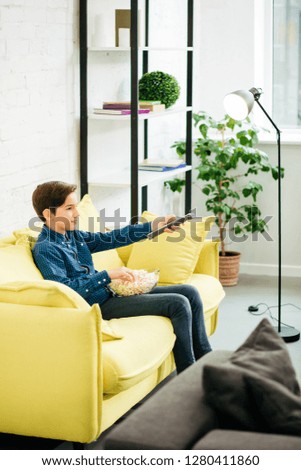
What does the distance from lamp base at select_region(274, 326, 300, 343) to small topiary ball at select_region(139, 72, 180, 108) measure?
1.48 meters

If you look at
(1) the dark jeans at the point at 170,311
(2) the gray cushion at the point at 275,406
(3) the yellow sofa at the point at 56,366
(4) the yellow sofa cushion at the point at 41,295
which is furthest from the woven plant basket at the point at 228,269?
(2) the gray cushion at the point at 275,406

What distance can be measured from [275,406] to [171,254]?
7.71ft

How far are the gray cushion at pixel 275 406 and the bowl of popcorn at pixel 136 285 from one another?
1.79m

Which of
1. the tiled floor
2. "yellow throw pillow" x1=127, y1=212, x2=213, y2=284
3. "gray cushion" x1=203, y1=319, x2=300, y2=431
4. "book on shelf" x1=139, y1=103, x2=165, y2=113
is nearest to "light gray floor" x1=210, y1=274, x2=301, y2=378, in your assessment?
the tiled floor

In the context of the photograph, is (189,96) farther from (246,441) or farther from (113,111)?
(246,441)

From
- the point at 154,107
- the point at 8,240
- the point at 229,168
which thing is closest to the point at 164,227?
the point at 8,240

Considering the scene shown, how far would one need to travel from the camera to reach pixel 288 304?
544 centimetres

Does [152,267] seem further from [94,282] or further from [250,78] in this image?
[250,78]

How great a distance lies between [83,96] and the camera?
470 cm

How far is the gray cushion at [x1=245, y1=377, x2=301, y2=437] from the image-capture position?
201 cm

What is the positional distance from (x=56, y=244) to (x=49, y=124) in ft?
3.14

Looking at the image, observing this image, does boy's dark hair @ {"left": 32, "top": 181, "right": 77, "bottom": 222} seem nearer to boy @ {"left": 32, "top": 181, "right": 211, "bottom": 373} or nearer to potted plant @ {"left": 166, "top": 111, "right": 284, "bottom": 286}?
boy @ {"left": 32, "top": 181, "right": 211, "bottom": 373}

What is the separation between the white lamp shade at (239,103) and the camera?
4.45m

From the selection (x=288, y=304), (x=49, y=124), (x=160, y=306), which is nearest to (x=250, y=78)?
(x=288, y=304)
